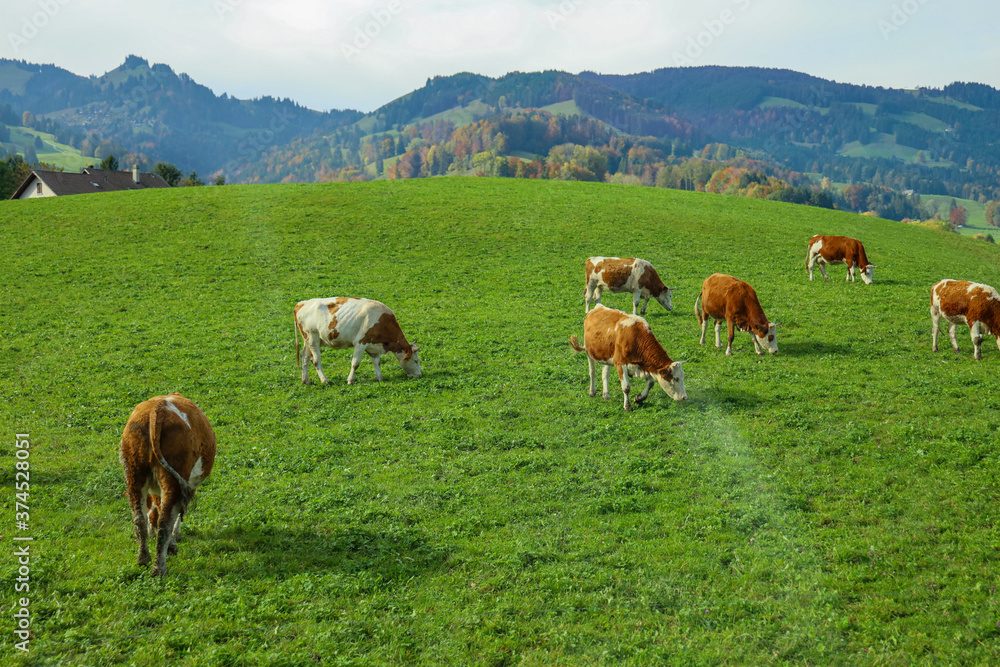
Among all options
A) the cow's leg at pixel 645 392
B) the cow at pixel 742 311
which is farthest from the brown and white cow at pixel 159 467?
the cow at pixel 742 311

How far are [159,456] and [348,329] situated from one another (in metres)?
9.33

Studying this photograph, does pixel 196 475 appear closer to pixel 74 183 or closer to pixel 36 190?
pixel 74 183

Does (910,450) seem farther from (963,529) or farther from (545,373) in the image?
(545,373)

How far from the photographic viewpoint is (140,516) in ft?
26.7

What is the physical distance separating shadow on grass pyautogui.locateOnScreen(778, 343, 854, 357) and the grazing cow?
18.6 feet

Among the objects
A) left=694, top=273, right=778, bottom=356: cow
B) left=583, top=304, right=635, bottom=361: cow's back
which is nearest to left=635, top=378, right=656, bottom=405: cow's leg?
left=583, top=304, right=635, bottom=361: cow's back

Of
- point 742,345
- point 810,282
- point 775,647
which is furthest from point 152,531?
point 810,282

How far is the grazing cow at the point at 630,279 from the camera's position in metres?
24.5

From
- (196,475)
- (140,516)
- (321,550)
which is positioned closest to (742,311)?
(321,550)

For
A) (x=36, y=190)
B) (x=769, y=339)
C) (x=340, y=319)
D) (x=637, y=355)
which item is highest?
(x=36, y=190)

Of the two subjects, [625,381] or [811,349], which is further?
[811,349]

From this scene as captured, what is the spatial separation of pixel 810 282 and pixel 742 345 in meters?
12.9

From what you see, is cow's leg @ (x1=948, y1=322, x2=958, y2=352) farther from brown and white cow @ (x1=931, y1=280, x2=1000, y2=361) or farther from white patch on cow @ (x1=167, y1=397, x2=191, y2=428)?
white patch on cow @ (x1=167, y1=397, x2=191, y2=428)

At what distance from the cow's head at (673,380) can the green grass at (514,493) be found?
1.66ft
